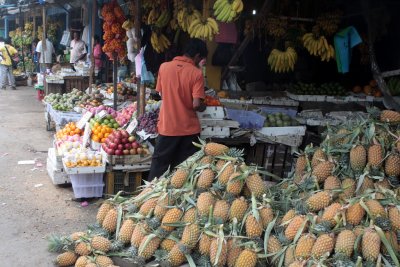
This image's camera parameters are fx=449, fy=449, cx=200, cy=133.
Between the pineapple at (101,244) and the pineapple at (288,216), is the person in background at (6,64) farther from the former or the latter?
the pineapple at (288,216)

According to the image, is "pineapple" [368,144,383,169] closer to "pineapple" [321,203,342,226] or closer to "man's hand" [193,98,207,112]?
"pineapple" [321,203,342,226]

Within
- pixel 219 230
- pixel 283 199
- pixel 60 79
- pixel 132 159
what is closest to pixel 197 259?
pixel 219 230

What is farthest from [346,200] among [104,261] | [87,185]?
[87,185]

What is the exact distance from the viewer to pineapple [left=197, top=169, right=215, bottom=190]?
11.1 ft

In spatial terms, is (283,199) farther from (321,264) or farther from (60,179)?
(60,179)

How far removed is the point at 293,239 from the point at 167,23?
4.64 meters

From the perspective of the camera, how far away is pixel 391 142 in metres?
3.61

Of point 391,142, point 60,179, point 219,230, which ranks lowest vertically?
point 60,179

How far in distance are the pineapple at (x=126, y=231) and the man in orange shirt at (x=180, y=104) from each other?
1.59 meters

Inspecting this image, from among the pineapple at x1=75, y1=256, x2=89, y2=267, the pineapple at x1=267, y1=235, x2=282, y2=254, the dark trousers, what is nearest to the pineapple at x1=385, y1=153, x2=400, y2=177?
the pineapple at x1=267, y1=235, x2=282, y2=254

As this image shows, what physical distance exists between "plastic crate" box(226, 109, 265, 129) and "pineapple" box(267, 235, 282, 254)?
2931 millimetres

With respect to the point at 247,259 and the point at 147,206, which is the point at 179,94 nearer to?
the point at 147,206

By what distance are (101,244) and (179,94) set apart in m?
1.94

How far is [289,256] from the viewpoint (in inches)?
112
